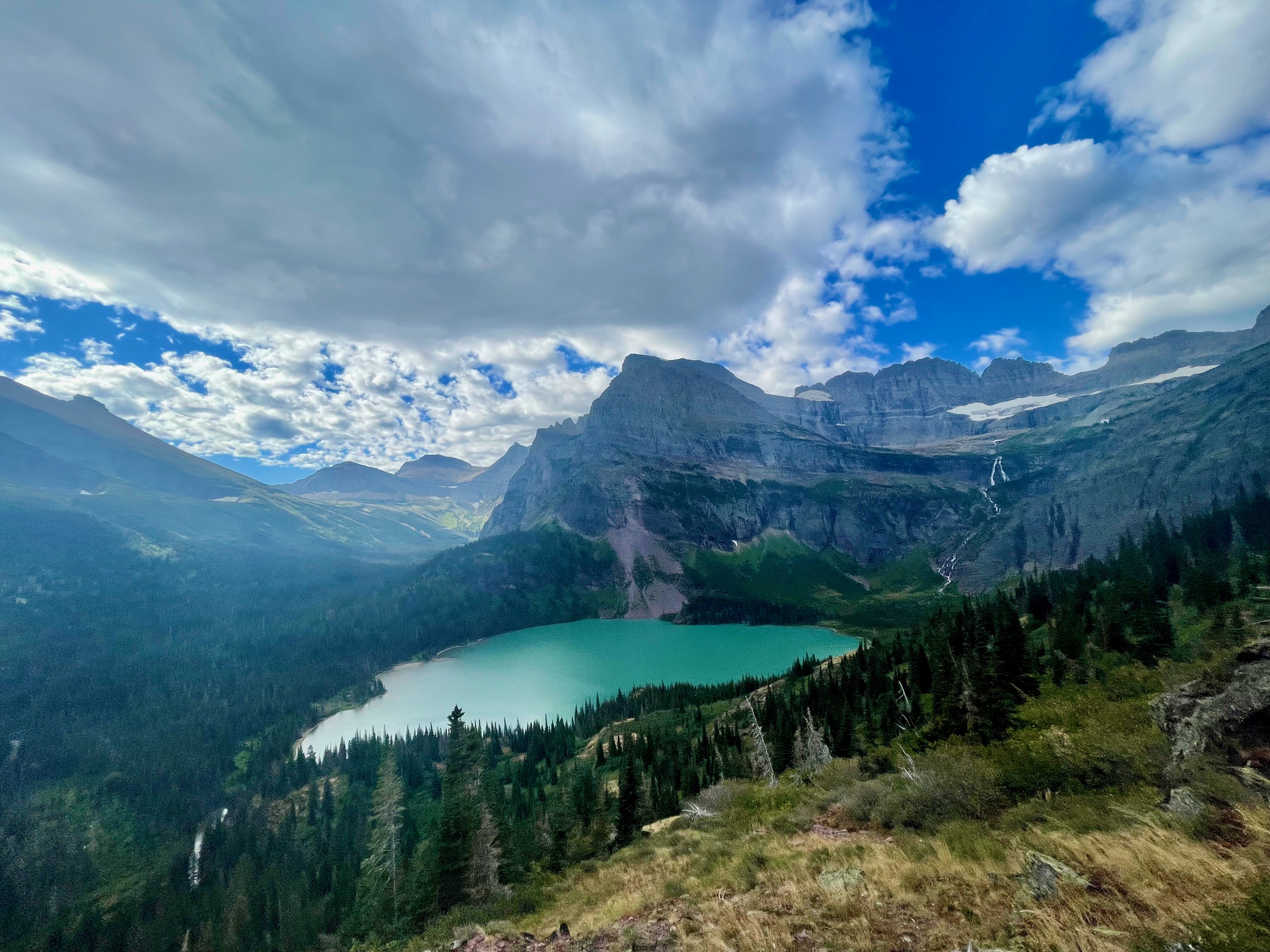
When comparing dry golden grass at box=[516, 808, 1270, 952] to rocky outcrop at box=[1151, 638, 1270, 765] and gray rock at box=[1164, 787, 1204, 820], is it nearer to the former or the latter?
gray rock at box=[1164, 787, 1204, 820]

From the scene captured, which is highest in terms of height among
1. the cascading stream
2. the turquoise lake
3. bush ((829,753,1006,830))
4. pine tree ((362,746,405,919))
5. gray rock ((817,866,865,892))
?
gray rock ((817,866,865,892))

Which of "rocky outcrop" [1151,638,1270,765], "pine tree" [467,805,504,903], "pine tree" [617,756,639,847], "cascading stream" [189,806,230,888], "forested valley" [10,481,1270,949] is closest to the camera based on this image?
"rocky outcrop" [1151,638,1270,765]

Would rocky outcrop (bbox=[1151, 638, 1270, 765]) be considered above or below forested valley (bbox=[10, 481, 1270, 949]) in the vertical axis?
above

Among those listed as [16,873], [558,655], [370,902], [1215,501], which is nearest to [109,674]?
[16,873]

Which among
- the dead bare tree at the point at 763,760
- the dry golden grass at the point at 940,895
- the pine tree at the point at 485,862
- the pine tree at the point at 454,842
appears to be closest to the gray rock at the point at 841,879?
the dry golden grass at the point at 940,895

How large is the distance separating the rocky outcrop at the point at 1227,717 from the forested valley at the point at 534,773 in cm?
145

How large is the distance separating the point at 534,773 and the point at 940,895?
3527 inches

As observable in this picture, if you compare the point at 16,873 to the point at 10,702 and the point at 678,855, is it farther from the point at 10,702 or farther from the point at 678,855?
the point at 678,855

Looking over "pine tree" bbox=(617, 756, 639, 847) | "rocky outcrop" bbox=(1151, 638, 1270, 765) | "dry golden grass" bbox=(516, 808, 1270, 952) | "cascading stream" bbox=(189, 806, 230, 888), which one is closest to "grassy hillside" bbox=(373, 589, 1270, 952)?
"dry golden grass" bbox=(516, 808, 1270, 952)

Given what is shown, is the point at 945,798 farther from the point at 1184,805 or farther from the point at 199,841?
the point at 199,841

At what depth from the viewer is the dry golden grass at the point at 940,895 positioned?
934 centimetres

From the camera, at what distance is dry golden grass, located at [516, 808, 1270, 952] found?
9344mm

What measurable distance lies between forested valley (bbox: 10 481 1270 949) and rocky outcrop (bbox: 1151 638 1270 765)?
4.77 feet

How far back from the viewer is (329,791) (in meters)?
101
